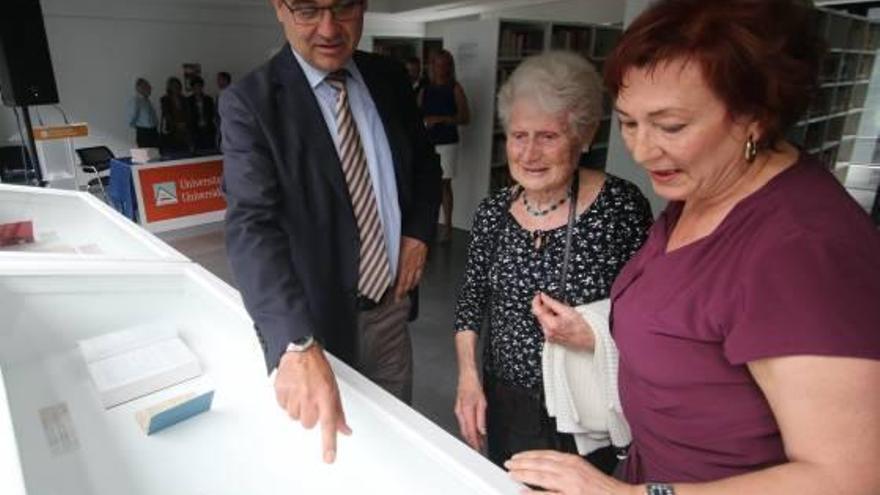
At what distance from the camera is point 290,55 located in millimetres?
1306

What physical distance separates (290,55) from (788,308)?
1158 millimetres

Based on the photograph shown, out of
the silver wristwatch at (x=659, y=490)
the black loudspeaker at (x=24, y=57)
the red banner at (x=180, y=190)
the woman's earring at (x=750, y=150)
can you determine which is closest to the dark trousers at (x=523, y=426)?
the silver wristwatch at (x=659, y=490)

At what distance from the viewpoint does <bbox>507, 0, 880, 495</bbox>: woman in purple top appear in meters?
0.62

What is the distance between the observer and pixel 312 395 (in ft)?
2.95

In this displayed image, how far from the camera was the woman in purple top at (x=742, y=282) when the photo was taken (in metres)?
0.62

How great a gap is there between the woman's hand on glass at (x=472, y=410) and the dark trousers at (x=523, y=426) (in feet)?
0.20

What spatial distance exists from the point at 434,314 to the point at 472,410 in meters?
2.51

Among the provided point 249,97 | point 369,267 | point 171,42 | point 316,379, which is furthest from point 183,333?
point 171,42

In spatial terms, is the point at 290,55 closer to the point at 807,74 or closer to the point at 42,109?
the point at 807,74

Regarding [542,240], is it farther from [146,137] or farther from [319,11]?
[146,137]

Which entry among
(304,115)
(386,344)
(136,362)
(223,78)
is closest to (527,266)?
(386,344)

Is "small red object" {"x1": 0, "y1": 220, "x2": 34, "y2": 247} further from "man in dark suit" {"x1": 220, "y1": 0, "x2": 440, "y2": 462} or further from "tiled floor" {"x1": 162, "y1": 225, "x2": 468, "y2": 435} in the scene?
"man in dark suit" {"x1": 220, "y1": 0, "x2": 440, "y2": 462}

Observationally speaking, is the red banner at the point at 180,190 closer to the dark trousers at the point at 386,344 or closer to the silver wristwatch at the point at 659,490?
the dark trousers at the point at 386,344

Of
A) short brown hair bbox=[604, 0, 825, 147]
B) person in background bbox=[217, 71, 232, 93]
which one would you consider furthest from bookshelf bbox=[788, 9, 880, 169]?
person in background bbox=[217, 71, 232, 93]
